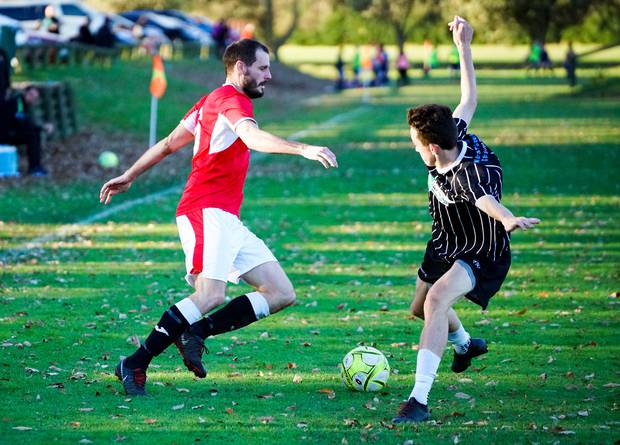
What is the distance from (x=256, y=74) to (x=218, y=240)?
42.7 inches

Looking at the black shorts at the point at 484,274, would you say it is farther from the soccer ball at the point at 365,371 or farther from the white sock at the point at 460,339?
the soccer ball at the point at 365,371

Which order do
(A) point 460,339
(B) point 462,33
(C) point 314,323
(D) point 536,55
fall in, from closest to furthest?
(A) point 460,339
(B) point 462,33
(C) point 314,323
(D) point 536,55

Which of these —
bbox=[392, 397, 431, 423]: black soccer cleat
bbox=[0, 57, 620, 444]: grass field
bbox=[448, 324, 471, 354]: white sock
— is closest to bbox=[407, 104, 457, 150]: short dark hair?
bbox=[448, 324, 471, 354]: white sock

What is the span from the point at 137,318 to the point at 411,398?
12.8ft

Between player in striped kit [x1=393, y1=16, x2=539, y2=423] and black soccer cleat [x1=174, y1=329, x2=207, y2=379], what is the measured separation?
1335mm

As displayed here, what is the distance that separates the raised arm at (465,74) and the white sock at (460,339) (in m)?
1.42

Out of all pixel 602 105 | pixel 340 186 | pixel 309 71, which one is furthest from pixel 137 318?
pixel 309 71

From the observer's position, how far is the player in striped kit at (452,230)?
22.0 ft

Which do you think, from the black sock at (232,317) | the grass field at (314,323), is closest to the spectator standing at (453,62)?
the grass field at (314,323)

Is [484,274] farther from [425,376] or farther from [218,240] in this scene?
[218,240]

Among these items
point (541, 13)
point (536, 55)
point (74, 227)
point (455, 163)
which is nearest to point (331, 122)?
point (74, 227)

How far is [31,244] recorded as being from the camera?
13.9 m

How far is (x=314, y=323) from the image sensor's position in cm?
985

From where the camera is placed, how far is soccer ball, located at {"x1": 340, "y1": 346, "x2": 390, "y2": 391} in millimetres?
7496
